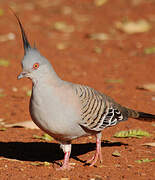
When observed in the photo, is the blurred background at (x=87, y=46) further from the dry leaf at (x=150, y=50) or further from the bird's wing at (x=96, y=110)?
the bird's wing at (x=96, y=110)

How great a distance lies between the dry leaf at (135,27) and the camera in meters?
14.1

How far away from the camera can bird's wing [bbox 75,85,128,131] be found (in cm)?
547

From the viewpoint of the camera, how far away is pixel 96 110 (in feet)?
18.7

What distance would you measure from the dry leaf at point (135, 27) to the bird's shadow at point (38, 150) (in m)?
8.16

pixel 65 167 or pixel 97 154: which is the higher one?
pixel 97 154

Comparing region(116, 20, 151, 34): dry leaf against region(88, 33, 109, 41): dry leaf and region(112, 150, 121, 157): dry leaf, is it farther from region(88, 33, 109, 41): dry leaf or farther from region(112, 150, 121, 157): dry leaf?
region(112, 150, 121, 157): dry leaf

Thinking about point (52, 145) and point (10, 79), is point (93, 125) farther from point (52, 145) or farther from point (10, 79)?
point (10, 79)

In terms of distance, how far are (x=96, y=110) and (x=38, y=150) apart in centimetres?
133

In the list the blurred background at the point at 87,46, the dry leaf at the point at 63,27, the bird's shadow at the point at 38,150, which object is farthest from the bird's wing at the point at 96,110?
the dry leaf at the point at 63,27

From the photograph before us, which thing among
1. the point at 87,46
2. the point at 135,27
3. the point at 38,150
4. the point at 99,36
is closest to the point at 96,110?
the point at 38,150

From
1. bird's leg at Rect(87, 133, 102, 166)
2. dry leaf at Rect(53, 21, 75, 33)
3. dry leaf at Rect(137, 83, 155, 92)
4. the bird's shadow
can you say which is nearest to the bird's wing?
bird's leg at Rect(87, 133, 102, 166)

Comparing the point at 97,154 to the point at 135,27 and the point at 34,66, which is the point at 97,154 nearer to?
the point at 34,66

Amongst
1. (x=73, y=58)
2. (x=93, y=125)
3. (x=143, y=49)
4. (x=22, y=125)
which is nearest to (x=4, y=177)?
(x=93, y=125)

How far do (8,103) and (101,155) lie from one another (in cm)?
331
